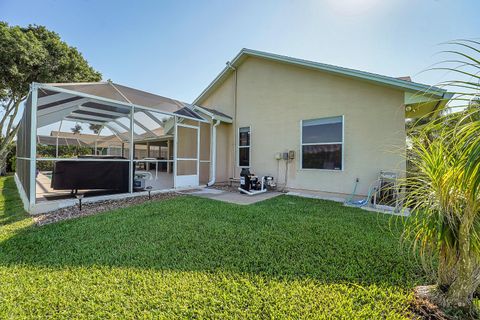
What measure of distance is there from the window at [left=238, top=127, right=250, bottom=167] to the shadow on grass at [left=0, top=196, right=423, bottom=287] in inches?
185

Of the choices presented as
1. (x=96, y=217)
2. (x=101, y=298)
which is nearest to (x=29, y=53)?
(x=96, y=217)

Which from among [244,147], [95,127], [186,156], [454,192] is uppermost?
[95,127]

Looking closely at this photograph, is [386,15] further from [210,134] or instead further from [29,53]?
[29,53]

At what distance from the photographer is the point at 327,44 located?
784cm

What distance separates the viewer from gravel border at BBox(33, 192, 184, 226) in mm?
5016

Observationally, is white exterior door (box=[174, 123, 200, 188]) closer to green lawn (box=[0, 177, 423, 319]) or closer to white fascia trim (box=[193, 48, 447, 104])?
white fascia trim (box=[193, 48, 447, 104])

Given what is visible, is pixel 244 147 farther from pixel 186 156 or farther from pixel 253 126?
pixel 186 156

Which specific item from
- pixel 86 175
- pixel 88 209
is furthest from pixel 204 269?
pixel 86 175

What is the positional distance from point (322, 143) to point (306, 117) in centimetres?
120

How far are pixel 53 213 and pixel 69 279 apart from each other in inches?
153

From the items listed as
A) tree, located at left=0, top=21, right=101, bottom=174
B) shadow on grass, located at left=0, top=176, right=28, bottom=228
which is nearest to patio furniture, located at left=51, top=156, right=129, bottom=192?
shadow on grass, located at left=0, top=176, right=28, bottom=228

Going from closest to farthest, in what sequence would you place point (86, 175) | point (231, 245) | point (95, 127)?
point (231, 245)
point (86, 175)
point (95, 127)

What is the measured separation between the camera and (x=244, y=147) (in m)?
10.0

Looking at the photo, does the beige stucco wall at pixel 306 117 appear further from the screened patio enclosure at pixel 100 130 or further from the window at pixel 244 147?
the screened patio enclosure at pixel 100 130
